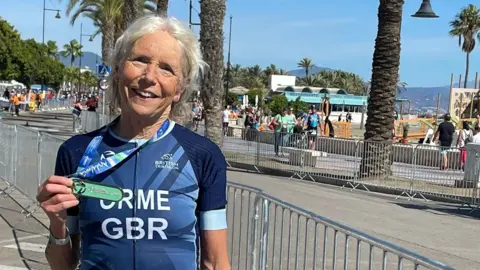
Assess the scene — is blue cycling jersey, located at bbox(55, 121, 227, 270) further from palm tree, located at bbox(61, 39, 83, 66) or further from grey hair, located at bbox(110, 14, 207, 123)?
palm tree, located at bbox(61, 39, 83, 66)

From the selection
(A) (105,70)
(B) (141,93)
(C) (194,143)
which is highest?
(A) (105,70)

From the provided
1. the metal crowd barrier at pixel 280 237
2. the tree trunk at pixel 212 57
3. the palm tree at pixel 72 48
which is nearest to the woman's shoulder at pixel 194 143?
the metal crowd barrier at pixel 280 237

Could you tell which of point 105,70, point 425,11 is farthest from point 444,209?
point 105,70

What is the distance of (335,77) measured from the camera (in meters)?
119

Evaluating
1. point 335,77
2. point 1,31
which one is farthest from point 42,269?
point 335,77

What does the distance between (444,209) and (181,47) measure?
13.1 metres

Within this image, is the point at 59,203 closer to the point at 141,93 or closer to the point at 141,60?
the point at 141,93

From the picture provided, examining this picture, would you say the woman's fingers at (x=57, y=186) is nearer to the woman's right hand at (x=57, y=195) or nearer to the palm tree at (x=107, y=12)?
the woman's right hand at (x=57, y=195)

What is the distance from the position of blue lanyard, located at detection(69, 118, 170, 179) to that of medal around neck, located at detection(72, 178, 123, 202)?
154 millimetres

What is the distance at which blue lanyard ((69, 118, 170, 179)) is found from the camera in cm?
238

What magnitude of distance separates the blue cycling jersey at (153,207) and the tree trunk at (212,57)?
1075 cm

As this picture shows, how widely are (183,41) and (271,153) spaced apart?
18.2 meters

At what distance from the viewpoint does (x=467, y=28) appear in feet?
244

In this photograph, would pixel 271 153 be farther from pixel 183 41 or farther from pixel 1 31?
pixel 1 31
